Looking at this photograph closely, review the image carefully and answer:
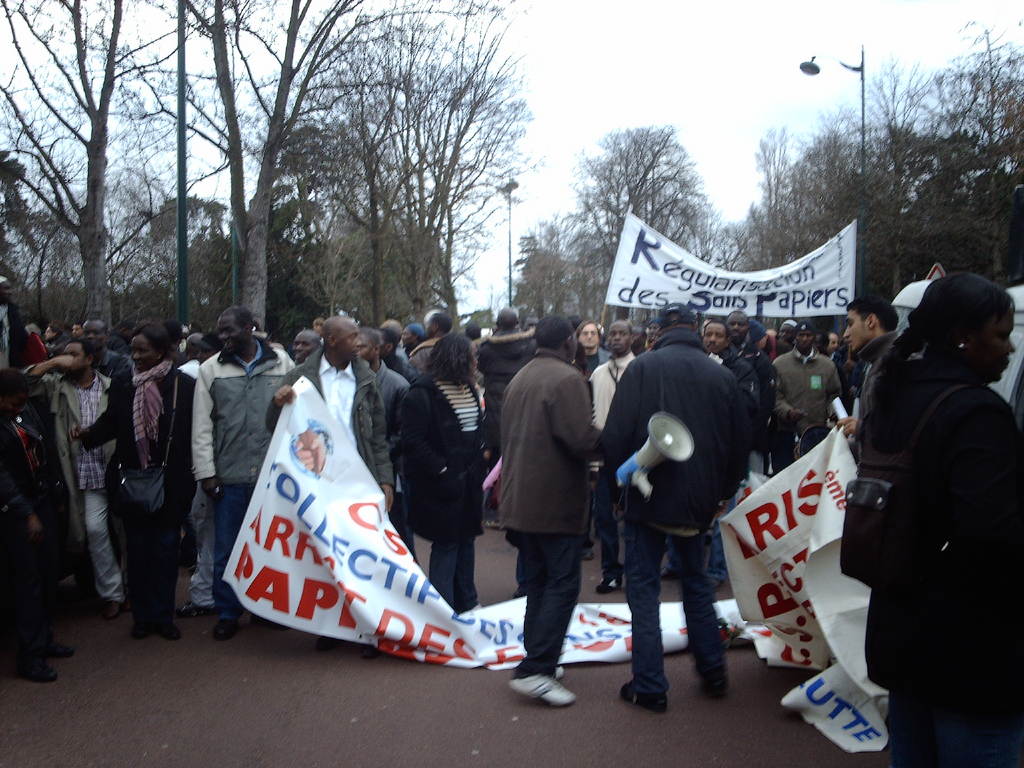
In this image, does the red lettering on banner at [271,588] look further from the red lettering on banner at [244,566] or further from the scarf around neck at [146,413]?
the scarf around neck at [146,413]

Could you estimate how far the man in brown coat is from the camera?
16.1 feet

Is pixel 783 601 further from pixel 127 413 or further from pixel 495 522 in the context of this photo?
pixel 495 522

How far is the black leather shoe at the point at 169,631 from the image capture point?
6.09 m

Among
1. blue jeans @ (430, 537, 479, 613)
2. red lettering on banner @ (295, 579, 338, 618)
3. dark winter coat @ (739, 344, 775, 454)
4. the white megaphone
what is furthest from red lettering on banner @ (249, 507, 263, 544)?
dark winter coat @ (739, 344, 775, 454)

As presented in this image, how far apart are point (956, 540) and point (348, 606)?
148 inches

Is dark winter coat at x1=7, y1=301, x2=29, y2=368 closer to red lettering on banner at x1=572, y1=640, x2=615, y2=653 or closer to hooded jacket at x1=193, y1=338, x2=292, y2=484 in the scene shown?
hooded jacket at x1=193, y1=338, x2=292, y2=484

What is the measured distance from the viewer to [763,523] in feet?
16.3

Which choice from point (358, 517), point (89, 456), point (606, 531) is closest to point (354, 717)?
point (358, 517)

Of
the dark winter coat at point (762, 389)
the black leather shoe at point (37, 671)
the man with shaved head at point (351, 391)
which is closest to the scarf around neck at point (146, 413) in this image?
the man with shaved head at point (351, 391)

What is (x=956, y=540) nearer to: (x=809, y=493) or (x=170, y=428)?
(x=809, y=493)

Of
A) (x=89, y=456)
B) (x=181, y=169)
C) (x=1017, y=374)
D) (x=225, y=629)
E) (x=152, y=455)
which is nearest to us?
(x=1017, y=374)

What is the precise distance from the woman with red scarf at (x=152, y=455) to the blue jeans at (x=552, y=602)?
234 cm

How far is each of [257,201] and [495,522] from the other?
1007 cm

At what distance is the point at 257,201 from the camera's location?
1798 cm
